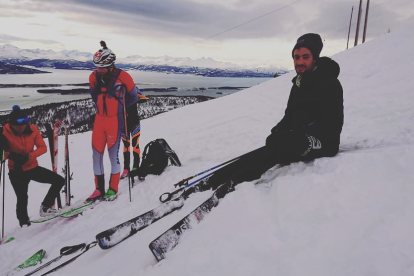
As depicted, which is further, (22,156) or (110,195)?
(110,195)

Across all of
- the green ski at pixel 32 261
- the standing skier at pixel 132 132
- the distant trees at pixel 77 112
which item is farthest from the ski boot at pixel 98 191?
the distant trees at pixel 77 112

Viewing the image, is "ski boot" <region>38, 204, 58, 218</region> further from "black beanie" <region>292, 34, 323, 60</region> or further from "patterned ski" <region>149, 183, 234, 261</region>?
"black beanie" <region>292, 34, 323, 60</region>

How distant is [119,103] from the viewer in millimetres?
4883

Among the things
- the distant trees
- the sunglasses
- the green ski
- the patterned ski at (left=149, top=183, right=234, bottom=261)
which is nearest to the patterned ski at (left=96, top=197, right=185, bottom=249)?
the patterned ski at (left=149, top=183, right=234, bottom=261)

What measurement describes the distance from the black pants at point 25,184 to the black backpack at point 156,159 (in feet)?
5.76

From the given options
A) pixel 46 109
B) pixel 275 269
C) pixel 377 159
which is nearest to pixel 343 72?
pixel 377 159

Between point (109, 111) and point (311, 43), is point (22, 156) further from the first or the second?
point (311, 43)

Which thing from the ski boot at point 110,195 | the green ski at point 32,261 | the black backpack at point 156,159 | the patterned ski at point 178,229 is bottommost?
the green ski at point 32,261

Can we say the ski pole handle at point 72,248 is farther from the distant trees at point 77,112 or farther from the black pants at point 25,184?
the distant trees at point 77,112

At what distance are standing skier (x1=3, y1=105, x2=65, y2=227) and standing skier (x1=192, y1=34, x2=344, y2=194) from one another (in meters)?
3.67

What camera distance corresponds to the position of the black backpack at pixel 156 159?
597cm

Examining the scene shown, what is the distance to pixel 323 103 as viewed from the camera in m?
3.35

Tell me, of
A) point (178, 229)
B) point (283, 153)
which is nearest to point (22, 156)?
point (178, 229)

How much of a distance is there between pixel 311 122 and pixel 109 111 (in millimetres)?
3550
